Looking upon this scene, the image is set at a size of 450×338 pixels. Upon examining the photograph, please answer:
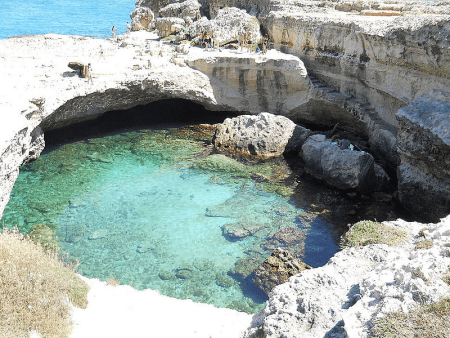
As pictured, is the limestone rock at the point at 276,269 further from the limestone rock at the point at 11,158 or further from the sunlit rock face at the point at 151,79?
the sunlit rock face at the point at 151,79

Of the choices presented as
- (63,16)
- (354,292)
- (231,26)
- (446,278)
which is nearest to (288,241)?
(354,292)

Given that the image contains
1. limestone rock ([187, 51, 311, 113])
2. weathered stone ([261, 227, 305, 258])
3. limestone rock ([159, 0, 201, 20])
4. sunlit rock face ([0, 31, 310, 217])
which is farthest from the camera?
limestone rock ([159, 0, 201, 20])

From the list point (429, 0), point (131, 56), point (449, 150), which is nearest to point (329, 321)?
point (449, 150)

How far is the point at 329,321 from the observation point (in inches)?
254

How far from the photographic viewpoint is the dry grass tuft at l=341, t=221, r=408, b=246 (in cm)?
908

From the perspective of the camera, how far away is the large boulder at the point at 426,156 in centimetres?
1303

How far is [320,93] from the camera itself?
19.9 meters

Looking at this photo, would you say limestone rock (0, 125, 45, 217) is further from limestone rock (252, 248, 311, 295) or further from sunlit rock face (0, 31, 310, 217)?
limestone rock (252, 248, 311, 295)

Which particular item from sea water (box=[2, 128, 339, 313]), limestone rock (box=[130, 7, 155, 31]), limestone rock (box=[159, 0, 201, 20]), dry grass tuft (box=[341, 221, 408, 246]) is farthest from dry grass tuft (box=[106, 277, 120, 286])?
limestone rock (box=[130, 7, 155, 31])

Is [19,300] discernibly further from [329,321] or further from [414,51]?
[414,51]

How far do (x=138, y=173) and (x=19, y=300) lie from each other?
32.2 feet

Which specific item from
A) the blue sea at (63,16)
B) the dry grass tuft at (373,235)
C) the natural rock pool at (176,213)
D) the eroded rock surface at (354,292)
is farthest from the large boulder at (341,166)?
the blue sea at (63,16)

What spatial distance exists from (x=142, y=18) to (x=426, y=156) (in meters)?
23.8

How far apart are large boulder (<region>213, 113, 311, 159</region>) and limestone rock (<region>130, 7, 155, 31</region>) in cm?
1497
